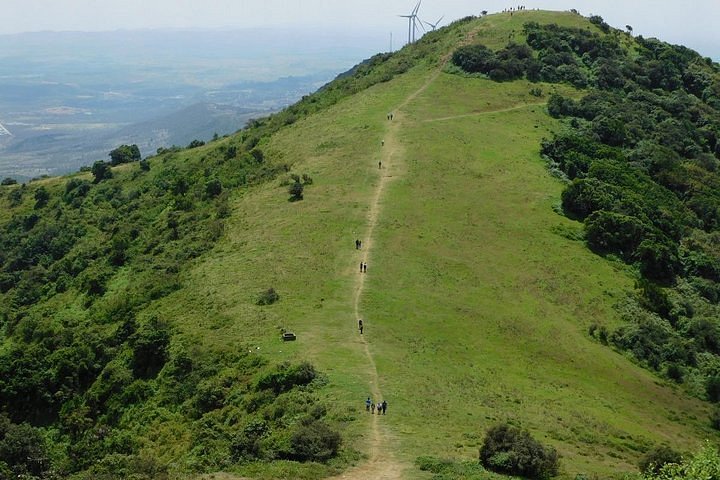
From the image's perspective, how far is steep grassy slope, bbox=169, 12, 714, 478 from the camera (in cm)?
3716

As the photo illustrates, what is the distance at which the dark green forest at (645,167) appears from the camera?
2135 inches

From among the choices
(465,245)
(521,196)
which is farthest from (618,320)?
(521,196)

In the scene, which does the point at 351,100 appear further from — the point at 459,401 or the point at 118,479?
the point at 118,479

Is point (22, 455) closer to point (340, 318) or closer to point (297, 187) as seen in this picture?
point (340, 318)

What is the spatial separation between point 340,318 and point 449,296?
9.08 metres

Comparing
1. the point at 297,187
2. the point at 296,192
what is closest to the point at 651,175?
the point at 297,187

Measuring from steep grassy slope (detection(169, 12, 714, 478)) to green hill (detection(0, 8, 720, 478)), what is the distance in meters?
0.20

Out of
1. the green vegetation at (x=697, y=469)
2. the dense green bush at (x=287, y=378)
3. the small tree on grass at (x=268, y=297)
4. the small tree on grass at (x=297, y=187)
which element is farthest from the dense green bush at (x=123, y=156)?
the green vegetation at (x=697, y=469)

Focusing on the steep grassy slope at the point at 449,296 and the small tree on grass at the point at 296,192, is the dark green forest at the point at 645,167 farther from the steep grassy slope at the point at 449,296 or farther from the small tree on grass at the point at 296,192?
the small tree on grass at the point at 296,192

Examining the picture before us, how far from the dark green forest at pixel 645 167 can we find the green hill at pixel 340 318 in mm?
1149

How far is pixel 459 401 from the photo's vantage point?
3747cm

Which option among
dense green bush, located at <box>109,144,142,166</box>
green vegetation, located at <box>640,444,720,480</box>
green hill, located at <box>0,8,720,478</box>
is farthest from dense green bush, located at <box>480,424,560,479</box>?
dense green bush, located at <box>109,144,142,166</box>

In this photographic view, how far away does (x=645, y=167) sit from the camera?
82938 millimetres

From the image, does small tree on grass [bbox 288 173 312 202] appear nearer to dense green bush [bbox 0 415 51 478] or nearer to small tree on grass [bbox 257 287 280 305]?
small tree on grass [bbox 257 287 280 305]
